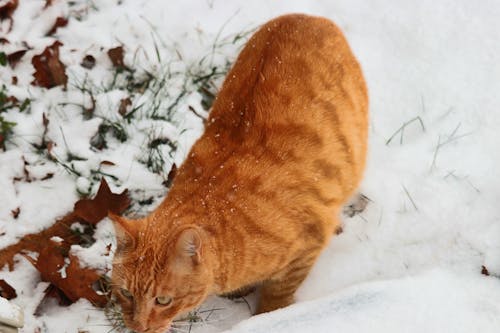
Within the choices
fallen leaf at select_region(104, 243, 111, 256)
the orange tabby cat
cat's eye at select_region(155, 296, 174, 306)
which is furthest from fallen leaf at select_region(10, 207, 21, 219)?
cat's eye at select_region(155, 296, 174, 306)

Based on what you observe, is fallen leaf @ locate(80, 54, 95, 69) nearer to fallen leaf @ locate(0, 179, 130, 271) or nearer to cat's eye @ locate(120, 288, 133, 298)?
fallen leaf @ locate(0, 179, 130, 271)

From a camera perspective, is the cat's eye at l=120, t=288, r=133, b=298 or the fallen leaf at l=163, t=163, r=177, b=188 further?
the fallen leaf at l=163, t=163, r=177, b=188

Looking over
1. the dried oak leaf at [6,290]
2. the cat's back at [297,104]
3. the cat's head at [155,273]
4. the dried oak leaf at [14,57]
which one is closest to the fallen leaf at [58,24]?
the dried oak leaf at [14,57]

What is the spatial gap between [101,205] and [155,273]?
0.93 m

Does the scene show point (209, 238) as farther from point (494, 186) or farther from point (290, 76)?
point (494, 186)

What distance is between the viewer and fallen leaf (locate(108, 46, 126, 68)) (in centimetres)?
354

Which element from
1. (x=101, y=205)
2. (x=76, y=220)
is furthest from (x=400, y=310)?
(x=76, y=220)

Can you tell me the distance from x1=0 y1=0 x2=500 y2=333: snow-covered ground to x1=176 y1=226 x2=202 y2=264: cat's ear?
49 cm

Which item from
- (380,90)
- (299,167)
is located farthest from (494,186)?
(299,167)

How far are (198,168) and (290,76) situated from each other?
1.82ft

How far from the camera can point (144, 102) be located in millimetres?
3377

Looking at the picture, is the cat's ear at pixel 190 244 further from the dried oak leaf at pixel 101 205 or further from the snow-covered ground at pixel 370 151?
the dried oak leaf at pixel 101 205

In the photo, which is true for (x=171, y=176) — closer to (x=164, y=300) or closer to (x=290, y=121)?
(x=290, y=121)

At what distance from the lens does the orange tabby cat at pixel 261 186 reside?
2.18 meters
